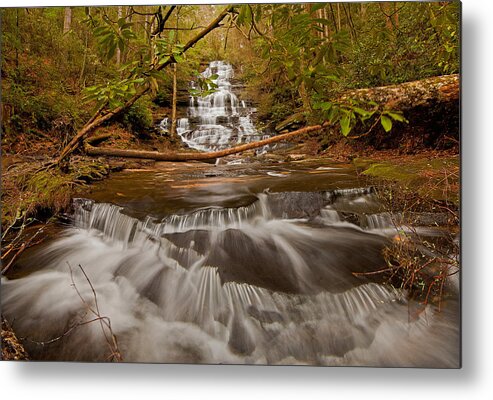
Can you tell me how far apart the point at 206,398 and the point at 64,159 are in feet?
4.23

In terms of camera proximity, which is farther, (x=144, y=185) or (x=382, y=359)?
(x=144, y=185)

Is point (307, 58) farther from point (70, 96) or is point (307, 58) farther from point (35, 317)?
Result: point (35, 317)

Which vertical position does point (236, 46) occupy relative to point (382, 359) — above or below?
above

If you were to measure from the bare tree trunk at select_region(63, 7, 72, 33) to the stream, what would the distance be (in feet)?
2.21

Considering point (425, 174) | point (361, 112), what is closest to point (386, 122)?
point (361, 112)

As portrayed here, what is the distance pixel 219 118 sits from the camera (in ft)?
5.93

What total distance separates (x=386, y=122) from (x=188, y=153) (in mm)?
896

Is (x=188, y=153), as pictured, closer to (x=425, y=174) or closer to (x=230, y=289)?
(x=230, y=289)

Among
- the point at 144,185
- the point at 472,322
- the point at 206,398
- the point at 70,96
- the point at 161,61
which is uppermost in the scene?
the point at 161,61

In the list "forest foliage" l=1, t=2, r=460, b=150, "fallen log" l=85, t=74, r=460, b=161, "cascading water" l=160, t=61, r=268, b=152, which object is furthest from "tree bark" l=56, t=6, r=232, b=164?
"fallen log" l=85, t=74, r=460, b=161

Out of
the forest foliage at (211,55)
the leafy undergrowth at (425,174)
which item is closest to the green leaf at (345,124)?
the forest foliage at (211,55)

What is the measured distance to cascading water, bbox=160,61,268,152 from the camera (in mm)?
1804

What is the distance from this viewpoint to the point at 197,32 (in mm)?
1778

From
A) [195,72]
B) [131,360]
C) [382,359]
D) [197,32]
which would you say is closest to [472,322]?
[382,359]
